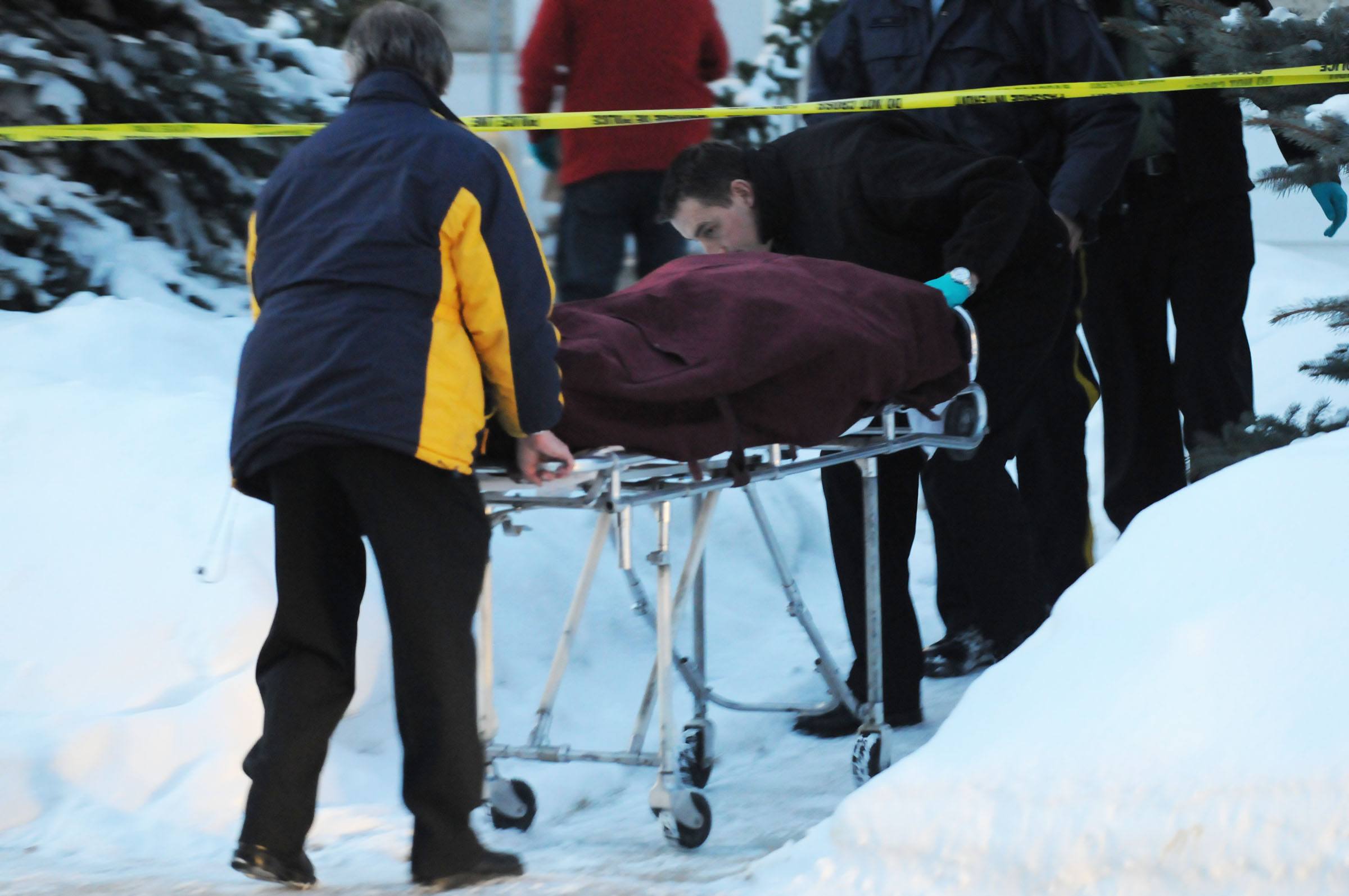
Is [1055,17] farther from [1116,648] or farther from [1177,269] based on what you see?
[1116,648]

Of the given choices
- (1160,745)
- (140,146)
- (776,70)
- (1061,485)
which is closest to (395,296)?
(1160,745)

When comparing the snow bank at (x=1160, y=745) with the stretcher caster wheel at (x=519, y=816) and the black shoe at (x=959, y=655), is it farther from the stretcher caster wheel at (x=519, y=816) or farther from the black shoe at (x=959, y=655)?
the black shoe at (x=959, y=655)

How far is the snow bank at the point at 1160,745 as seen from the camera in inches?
86.8

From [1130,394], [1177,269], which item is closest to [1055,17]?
[1177,269]

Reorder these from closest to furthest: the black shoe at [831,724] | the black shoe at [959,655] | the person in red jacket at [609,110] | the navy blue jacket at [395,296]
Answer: the navy blue jacket at [395,296] < the black shoe at [831,724] < the black shoe at [959,655] < the person in red jacket at [609,110]

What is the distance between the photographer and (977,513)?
12.7ft

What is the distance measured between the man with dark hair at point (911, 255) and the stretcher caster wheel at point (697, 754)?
1.33ft

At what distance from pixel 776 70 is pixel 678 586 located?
5.67 meters

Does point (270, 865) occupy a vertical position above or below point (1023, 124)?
below

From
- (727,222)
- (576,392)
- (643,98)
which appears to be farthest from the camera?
(643,98)

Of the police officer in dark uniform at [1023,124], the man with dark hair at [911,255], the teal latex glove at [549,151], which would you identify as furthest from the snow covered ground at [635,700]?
the teal latex glove at [549,151]

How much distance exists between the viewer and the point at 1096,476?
22.5ft

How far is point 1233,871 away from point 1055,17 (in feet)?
Result: 8.98

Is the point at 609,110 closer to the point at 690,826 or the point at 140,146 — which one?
the point at 140,146
